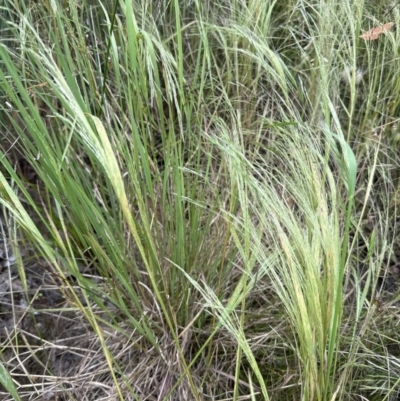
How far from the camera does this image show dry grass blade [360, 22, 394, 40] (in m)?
1.18

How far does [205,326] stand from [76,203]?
35 centimetres

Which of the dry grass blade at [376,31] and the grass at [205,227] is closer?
the grass at [205,227]

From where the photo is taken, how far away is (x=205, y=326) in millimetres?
1100

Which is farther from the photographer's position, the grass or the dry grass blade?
the dry grass blade

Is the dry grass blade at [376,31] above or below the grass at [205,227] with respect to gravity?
above

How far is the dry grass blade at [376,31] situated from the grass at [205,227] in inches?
0.8

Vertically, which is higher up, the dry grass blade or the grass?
the dry grass blade

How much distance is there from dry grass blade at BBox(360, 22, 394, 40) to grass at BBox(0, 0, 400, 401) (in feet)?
0.07

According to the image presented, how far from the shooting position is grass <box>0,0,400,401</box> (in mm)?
847

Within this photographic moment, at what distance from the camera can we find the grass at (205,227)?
0.85 metres

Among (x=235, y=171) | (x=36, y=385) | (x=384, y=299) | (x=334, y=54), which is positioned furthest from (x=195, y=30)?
(x=36, y=385)

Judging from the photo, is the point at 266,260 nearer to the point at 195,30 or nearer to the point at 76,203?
the point at 76,203

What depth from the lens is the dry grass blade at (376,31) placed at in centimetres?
118

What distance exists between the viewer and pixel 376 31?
1.21 meters
